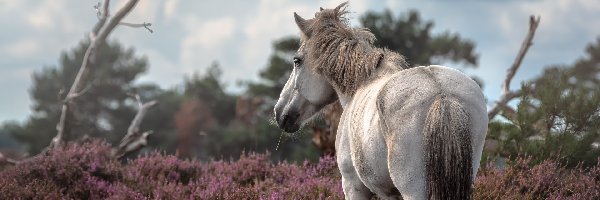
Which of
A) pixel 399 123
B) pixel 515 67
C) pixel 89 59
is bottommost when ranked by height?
pixel 399 123

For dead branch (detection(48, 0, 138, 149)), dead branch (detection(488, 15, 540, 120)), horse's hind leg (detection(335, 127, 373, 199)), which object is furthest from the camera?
dead branch (detection(48, 0, 138, 149))

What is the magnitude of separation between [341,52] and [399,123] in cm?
130

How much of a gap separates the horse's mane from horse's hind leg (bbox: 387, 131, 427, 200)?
1.09 m

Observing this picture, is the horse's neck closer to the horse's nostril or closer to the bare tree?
the horse's nostril

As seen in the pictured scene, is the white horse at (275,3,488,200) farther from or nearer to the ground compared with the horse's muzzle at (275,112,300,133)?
nearer to the ground

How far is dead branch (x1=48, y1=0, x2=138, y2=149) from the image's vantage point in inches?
545

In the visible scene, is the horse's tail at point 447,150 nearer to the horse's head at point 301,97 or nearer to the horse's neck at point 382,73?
the horse's neck at point 382,73

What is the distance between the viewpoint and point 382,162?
4.26 m

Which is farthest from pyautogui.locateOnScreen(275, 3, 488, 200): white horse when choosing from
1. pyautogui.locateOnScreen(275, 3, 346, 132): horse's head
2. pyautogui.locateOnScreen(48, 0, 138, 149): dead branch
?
pyautogui.locateOnScreen(48, 0, 138, 149): dead branch

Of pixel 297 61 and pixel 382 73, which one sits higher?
pixel 297 61

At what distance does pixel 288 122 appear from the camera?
19.1ft

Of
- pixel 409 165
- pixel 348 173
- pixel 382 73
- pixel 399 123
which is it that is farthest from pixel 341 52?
pixel 409 165

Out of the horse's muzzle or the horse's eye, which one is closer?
the horse's eye

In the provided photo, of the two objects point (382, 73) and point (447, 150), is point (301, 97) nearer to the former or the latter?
point (382, 73)
